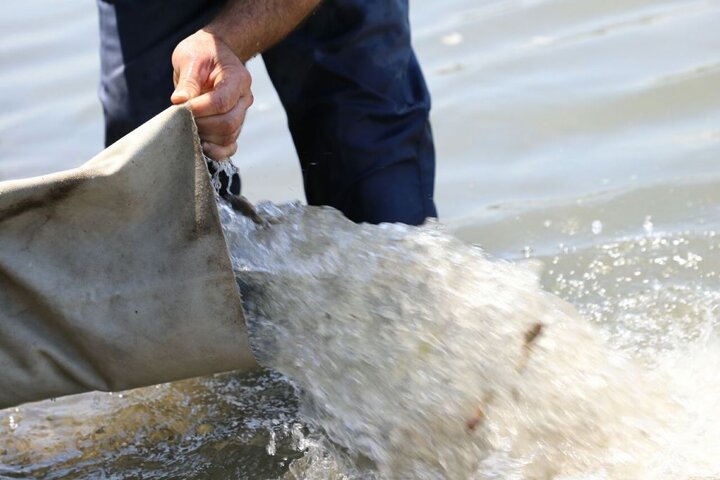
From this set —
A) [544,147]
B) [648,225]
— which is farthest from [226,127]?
[544,147]

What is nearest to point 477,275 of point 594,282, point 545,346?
point 545,346

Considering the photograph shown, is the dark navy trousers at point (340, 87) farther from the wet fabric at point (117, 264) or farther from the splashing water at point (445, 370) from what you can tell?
the wet fabric at point (117, 264)

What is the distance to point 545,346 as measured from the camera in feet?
8.70

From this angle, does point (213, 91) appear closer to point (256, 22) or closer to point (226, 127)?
point (226, 127)

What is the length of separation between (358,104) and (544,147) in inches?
57.7

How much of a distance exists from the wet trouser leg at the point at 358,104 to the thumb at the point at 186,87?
778mm

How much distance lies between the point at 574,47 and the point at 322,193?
2.36 meters

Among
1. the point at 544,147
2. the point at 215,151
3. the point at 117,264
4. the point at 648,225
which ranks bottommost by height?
the point at 648,225

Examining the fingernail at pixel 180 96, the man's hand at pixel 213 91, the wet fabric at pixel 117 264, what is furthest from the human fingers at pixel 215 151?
the wet fabric at pixel 117 264

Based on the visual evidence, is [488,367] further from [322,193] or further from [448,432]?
[322,193]

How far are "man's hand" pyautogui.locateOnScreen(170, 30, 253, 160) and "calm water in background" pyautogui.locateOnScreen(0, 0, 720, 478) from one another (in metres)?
0.78

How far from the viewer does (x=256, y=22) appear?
2969 millimetres

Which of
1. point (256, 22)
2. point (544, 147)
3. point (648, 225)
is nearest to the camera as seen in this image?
point (256, 22)

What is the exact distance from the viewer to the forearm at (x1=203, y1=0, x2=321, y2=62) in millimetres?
2869
